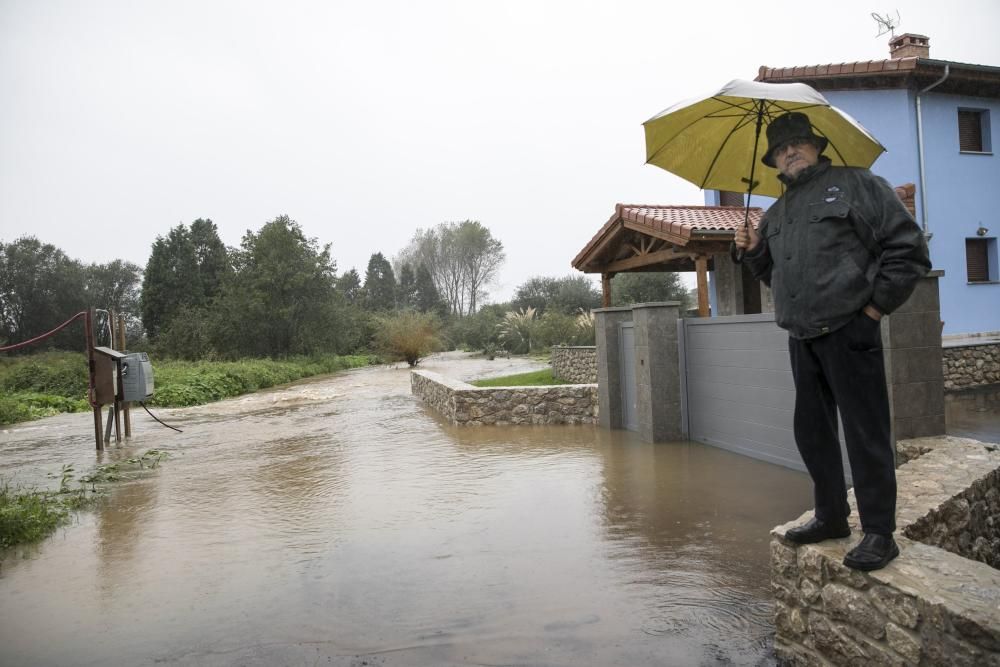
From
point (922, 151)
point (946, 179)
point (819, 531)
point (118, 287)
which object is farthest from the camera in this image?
point (118, 287)

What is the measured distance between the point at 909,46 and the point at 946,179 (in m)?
3.56

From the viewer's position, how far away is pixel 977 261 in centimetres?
1423

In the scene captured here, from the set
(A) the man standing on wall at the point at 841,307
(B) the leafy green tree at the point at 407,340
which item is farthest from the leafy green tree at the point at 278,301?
(A) the man standing on wall at the point at 841,307

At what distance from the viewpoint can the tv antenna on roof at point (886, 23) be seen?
15828mm

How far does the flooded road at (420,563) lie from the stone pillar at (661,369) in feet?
0.98

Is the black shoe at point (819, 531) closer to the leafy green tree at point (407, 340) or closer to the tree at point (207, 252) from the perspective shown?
the leafy green tree at point (407, 340)

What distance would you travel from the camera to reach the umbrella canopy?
2852mm

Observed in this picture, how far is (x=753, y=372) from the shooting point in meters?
6.54

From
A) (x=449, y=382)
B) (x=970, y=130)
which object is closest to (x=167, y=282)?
(x=449, y=382)

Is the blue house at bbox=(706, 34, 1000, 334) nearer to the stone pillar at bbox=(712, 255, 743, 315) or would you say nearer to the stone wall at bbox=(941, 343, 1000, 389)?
the stone wall at bbox=(941, 343, 1000, 389)

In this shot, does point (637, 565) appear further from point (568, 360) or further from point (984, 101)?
point (984, 101)

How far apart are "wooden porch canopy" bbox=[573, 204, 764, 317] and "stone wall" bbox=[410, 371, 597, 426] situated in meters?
2.56

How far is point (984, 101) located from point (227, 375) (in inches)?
846

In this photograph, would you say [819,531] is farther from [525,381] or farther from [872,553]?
[525,381]
